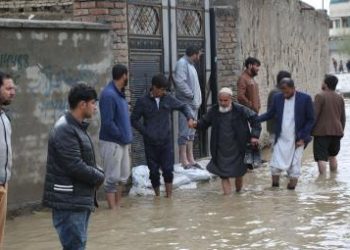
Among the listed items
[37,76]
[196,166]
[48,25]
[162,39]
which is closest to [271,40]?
[162,39]

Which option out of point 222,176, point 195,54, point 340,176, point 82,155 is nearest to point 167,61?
point 195,54

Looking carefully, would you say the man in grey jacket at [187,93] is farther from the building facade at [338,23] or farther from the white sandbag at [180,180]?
the building facade at [338,23]

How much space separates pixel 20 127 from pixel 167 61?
3.39 meters

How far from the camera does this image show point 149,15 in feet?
36.2

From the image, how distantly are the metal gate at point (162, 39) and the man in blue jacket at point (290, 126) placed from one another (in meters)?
1.85

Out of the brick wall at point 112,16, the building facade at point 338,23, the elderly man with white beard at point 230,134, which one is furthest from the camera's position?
the building facade at point 338,23

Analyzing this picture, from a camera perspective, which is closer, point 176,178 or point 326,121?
point 176,178

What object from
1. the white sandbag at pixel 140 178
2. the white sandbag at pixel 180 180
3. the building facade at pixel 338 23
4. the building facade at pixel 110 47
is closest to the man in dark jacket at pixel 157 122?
the white sandbag at pixel 140 178

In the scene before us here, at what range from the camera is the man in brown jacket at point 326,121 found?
1176 centimetres

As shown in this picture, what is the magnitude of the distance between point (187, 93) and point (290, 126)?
1728 mm

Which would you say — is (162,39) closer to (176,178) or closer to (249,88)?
(249,88)

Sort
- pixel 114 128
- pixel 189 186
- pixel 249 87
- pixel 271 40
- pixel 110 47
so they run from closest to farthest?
1. pixel 114 128
2. pixel 110 47
3. pixel 189 186
4. pixel 249 87
5. pixel 271 40

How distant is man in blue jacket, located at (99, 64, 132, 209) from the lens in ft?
28.6

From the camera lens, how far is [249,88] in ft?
39.6
